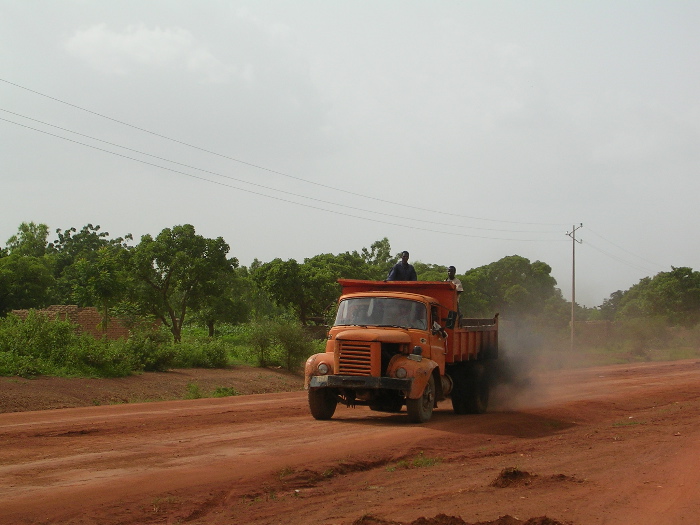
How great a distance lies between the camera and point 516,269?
70438 millimetres

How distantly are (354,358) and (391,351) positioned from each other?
793mm

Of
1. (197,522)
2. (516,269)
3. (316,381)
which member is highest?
(516,269)

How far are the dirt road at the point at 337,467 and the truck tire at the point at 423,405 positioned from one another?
31cm

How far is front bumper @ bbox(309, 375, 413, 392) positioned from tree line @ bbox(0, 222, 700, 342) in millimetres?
5228

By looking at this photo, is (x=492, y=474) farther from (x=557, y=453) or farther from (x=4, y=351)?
(x=4, y=351)

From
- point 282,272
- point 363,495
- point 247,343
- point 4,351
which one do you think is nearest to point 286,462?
point 363,495

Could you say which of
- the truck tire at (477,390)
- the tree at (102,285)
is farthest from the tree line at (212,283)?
the truck tire at (477,390)

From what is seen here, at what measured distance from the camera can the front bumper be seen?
1393cm

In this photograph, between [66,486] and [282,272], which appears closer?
[66,486]

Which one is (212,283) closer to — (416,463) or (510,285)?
(416,463)

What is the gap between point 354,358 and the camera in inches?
561

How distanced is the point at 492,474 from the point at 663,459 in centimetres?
301

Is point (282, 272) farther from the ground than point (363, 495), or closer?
farther from the ground

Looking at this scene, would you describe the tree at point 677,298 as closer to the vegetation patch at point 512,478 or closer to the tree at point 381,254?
the tree at point 381,254
